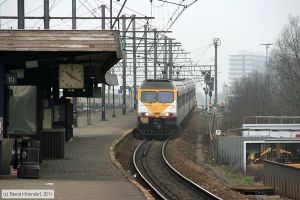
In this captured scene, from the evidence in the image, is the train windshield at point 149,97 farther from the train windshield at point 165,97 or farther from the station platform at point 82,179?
the station platform at point 82,179

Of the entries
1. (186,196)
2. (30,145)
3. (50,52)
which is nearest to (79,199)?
(30,145)

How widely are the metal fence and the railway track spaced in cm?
368

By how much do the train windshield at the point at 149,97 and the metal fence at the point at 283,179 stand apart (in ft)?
35.1

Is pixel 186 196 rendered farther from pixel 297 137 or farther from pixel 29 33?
pixel 297 137

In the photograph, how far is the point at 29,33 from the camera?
13914 millimetres

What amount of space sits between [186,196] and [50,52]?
A: 17.2 ft

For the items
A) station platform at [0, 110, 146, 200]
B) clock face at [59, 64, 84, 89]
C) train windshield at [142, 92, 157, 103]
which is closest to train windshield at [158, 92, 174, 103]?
train windshield at [142, 92, 157, 103]

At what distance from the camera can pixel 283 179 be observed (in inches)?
833

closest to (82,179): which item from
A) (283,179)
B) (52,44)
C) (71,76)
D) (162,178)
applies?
(71,76)

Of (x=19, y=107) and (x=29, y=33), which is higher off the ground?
(x=29, y=33)

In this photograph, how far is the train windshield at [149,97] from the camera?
33.4 meters

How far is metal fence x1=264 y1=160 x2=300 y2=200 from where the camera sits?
1972 cm

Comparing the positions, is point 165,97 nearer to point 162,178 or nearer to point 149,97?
point 149,97

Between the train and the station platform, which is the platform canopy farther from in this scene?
the train
